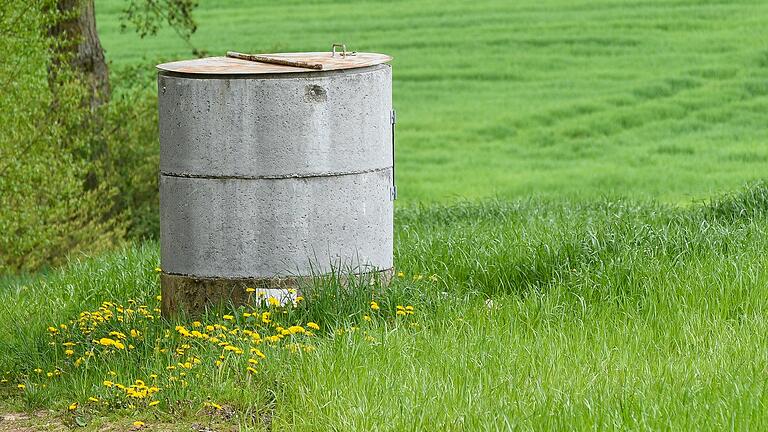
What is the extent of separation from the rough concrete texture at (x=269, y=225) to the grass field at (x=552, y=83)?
694 cm

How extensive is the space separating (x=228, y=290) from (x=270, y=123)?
0.90 metres

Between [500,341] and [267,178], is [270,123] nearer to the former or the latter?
[267,178]

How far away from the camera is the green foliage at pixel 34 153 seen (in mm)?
9609

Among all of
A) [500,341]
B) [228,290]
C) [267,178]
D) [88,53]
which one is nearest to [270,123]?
[267,178]

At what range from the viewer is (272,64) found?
675cm

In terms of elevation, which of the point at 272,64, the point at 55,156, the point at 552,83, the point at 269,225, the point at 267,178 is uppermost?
the point at 272,64

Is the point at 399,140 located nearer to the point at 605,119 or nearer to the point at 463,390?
the point at 605,119

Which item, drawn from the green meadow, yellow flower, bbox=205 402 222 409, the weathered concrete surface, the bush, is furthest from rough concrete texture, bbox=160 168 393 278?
the bush

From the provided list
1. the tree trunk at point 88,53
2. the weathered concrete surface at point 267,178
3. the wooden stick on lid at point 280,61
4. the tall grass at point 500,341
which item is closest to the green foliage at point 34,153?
the tree trunk at point 88,53

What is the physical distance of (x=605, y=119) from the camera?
828 inches

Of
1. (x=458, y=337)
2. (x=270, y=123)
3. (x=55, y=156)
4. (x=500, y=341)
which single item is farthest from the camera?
(x=55, y=156)

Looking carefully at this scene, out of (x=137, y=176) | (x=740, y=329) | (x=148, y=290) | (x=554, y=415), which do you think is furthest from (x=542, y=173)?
(x=554, y=415)

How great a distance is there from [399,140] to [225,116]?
47.0ft

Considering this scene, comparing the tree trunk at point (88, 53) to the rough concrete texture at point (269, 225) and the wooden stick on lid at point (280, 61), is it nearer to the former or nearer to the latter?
the wooden stick on lid at point (280, 61)
